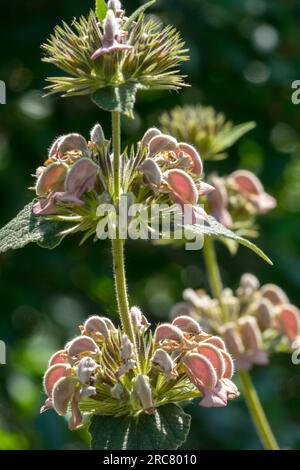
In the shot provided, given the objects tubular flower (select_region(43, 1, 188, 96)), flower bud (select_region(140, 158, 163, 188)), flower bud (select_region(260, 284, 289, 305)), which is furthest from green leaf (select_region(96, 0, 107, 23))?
flower bud (select_region(260, 284, 289, 305))

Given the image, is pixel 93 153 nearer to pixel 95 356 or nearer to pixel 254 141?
pixel 95 356

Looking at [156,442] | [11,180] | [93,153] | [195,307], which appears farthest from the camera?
[11,180]

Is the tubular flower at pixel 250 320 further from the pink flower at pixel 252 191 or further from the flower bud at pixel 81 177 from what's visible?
the flower bud at pixel 81 177

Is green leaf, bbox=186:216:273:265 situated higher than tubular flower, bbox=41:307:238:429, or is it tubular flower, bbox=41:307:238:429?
green leaf, bbox=186:216:273:265

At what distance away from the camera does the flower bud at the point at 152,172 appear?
1331 millimetres

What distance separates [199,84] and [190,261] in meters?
0.63

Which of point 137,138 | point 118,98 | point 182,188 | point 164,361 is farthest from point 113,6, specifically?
point 137,138

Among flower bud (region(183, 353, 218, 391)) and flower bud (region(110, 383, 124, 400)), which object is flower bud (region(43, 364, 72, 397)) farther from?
flower bud (region(183, 353, 218, 391))

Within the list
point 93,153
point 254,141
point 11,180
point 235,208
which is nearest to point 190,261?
point 254,141

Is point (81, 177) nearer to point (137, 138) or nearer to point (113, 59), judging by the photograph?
point (113, 59)

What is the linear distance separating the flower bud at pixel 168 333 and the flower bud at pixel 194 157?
9.4 inches

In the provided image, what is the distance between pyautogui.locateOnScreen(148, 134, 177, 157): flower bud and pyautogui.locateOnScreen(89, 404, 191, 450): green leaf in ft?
1.26

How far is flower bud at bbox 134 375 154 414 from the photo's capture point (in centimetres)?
131

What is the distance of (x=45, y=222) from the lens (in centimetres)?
137
